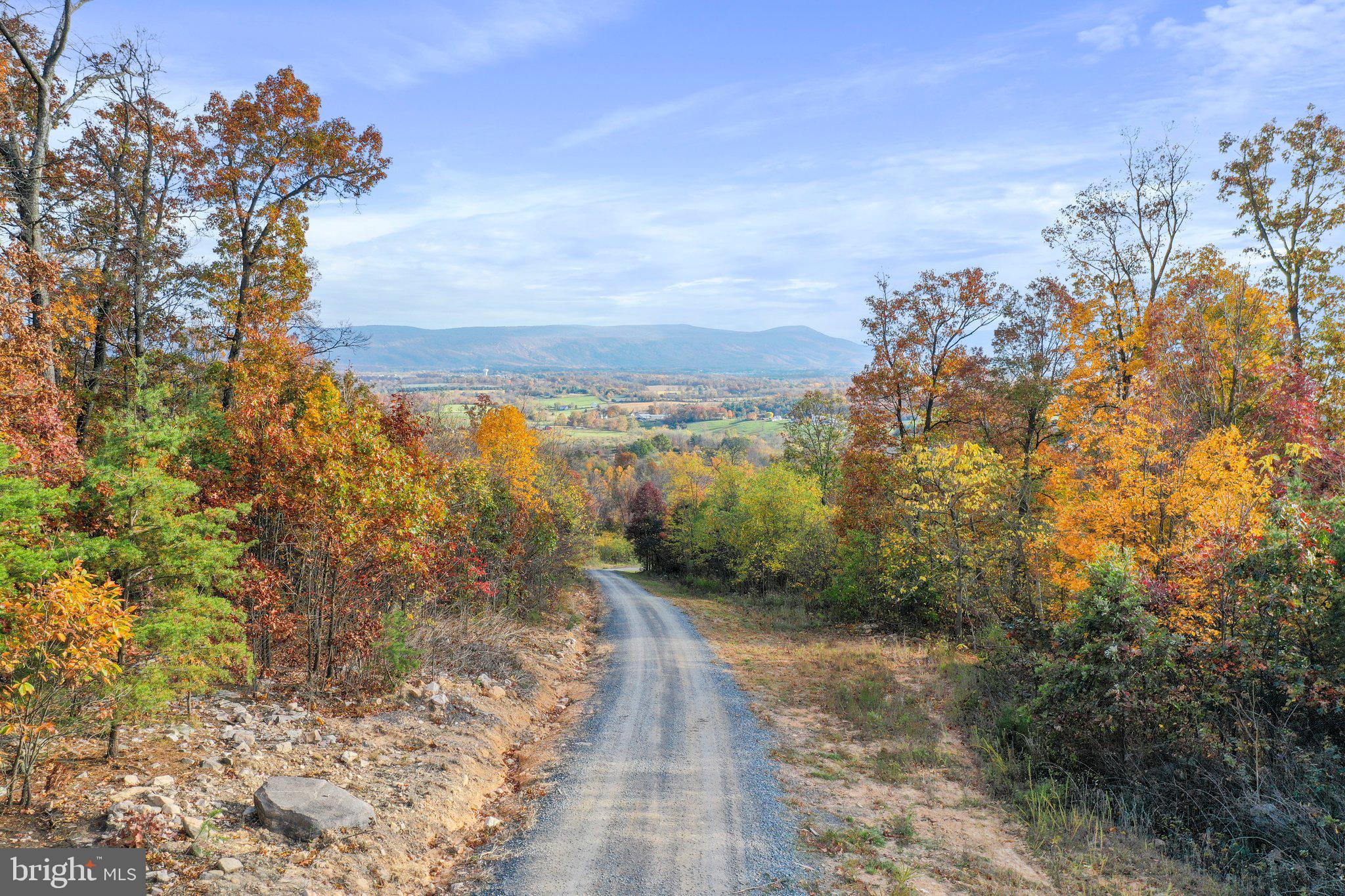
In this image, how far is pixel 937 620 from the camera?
23.1 meters

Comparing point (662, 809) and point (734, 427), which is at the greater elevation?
point (734, 427)

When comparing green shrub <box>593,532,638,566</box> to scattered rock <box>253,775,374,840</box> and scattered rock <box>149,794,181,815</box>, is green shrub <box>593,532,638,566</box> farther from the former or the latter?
scattered rock <box>149,794,181,815</box>

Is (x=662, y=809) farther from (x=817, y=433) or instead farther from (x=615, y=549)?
(x=615, y=549)

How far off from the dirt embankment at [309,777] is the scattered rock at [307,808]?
0.14 meters

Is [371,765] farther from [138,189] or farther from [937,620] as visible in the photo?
[937,620]

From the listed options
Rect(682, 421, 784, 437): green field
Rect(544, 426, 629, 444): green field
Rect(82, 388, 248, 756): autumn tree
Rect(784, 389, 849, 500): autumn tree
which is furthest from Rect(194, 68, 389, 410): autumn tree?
Rect(682, 421, 784, 437): green field

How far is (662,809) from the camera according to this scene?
30.6ft

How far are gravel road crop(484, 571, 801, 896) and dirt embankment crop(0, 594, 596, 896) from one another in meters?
0.85

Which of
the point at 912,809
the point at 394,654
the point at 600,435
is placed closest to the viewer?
the point at 912,809

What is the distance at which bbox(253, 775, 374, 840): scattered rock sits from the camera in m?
7.32

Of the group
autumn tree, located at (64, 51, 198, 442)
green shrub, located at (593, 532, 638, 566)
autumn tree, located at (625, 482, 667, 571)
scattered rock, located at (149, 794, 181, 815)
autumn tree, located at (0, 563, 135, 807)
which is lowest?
green shrub, located at (593, 532, 638, 566)

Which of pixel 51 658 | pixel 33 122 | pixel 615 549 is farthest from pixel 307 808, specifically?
pixel 615 549

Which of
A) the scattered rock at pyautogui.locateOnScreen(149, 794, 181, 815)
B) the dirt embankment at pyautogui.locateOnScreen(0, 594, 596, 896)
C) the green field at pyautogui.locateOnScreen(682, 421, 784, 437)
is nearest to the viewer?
the dirt embankment at pyautogui.locateOnScreen(0, 594, 596, 896)

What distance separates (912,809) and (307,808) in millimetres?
8352
